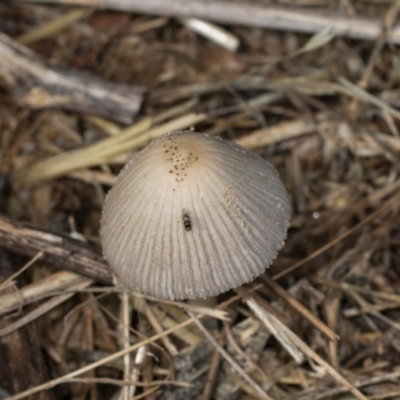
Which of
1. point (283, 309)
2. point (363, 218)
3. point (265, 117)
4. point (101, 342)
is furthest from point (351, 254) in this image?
point (101, 342)

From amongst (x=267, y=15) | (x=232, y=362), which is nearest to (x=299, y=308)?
(x=232, y=362)

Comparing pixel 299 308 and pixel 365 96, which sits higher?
pixel 365 96

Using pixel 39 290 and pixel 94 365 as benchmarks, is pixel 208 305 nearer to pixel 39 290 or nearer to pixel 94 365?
pixel 94 365

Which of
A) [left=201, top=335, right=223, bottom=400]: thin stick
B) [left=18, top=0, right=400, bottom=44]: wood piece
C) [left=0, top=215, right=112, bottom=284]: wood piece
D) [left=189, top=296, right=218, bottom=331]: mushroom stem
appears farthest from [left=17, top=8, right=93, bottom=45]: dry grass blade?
[left=201, top=335, right=223, bottom=400]: thin stick

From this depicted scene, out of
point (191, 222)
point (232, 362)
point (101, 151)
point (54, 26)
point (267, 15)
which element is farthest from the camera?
point (54, 26)

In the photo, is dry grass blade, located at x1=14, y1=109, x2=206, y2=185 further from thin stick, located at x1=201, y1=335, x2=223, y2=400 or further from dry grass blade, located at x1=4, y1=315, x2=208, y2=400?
thin stick, located at x1=201, y1=335, x2=223, y2=400

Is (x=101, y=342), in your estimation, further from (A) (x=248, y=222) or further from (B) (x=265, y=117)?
(B) (x=265, y=117)

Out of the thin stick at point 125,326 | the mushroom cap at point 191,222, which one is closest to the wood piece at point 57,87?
the thin stick at point 125,326

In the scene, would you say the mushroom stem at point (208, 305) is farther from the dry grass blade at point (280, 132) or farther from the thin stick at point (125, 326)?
the dry grass blade at point (280, 132)
